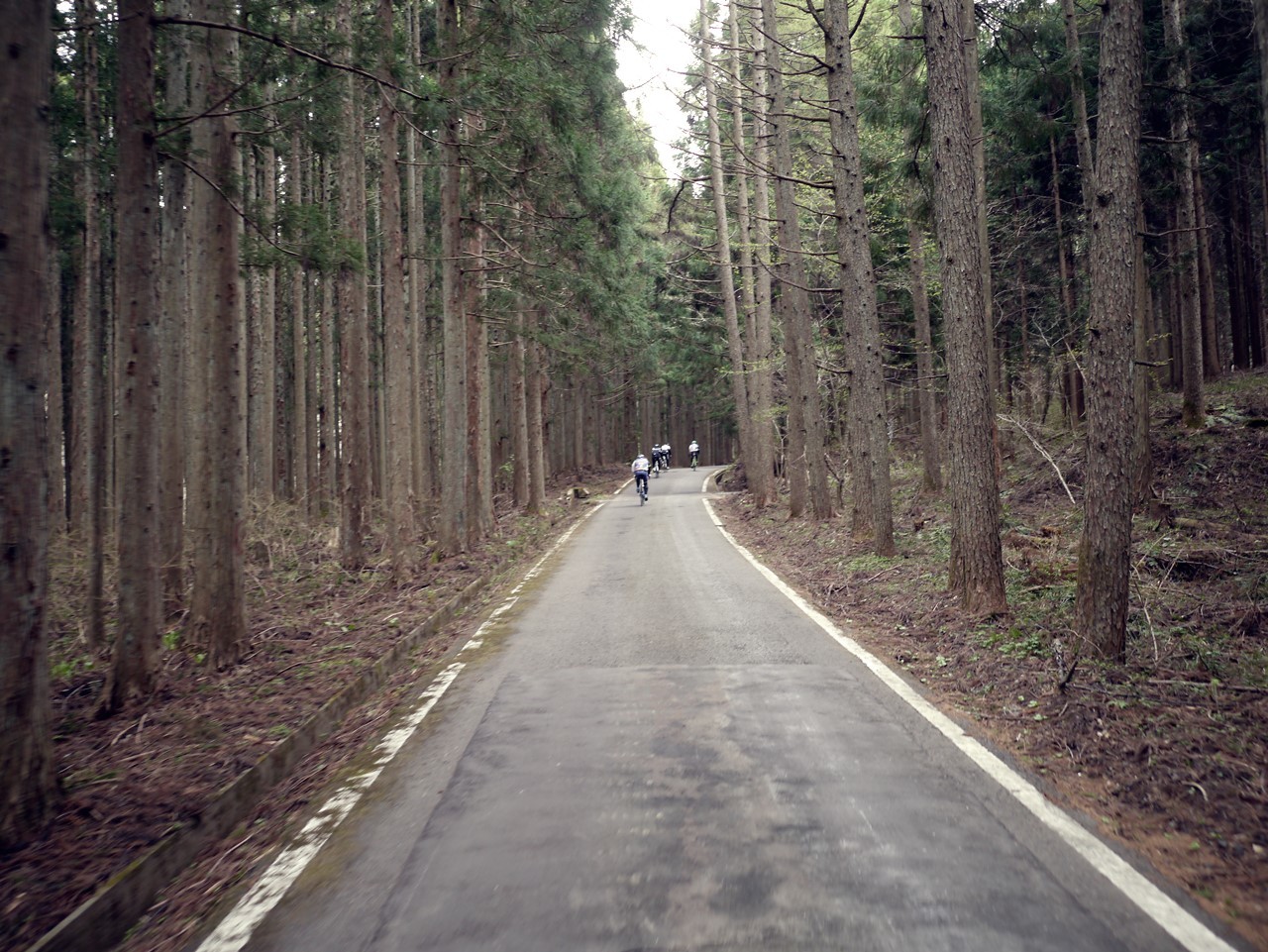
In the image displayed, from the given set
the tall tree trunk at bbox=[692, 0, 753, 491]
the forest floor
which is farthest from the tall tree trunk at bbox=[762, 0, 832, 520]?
the tall tree trunk at bbox=[692, 0, 753, 491]

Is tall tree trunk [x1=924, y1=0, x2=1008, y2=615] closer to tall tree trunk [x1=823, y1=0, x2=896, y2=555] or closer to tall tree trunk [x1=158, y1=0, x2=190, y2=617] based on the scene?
tall tree trunk [x1=823, y1=0, x2=896, y2=555]

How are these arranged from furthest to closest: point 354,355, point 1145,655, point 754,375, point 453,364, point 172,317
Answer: point 754,375
point 453,364
point 354,355
point 172,317
point 1145,655

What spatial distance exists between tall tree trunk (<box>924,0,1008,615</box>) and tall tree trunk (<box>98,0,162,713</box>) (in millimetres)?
7657

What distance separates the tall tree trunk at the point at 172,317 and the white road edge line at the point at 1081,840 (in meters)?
7.40

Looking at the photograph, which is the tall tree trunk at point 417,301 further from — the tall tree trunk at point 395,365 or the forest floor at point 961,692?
the forest floor at point 961,692

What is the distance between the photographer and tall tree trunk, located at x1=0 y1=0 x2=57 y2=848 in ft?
14.0

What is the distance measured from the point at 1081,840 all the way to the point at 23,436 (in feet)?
18.3

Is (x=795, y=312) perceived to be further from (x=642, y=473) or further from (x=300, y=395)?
(x=300, y=395)

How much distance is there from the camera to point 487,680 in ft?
25.2

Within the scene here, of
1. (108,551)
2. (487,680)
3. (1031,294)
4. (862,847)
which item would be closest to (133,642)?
(487,680)

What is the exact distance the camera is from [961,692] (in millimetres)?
6895

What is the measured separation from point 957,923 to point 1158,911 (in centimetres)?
85

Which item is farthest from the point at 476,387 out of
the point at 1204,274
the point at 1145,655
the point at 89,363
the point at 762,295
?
the point at 1204,274

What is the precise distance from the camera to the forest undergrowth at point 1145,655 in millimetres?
4336
